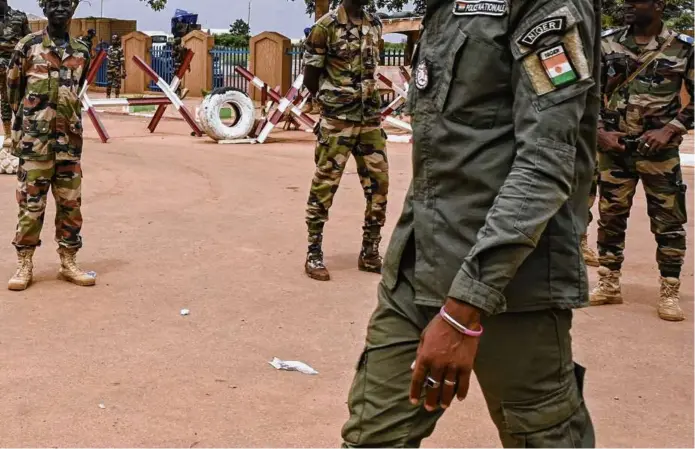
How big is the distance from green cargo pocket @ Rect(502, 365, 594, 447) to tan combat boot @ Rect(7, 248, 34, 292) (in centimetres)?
446

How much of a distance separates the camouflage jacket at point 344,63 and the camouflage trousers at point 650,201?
1.64 m

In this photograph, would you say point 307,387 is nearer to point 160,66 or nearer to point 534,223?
point 534,223

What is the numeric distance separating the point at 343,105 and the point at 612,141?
70.8 inches

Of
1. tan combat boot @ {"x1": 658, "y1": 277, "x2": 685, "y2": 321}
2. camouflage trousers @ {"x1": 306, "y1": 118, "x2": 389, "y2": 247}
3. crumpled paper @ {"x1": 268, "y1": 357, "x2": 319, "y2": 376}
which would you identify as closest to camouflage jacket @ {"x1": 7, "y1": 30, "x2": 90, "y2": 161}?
camouflage trousers @ {"x1": 306, "y1": 118, "x2": 389, "y2": 247}

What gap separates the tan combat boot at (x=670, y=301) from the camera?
19.2 feet

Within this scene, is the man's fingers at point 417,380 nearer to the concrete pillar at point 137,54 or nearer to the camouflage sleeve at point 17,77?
the camouflage sleeve at point 17,77

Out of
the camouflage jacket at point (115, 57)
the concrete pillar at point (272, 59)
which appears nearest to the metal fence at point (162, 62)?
the camouflage jacket at point (115, 57)

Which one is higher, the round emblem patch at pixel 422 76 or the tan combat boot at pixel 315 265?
the round emblem patch at pixel 422 76

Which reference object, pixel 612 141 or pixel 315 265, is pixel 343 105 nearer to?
pixel 315 265

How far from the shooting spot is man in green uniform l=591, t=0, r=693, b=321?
5617mm

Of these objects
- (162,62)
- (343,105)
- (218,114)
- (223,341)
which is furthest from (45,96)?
(162,62)

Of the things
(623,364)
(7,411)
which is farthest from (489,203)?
(623,364)

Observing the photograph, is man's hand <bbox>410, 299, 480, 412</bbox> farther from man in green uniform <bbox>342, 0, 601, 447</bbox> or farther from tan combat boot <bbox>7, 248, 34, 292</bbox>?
tan combat boot <bbox>7, 248, 34, 292</bbox>

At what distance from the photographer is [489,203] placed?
7.25 feet
